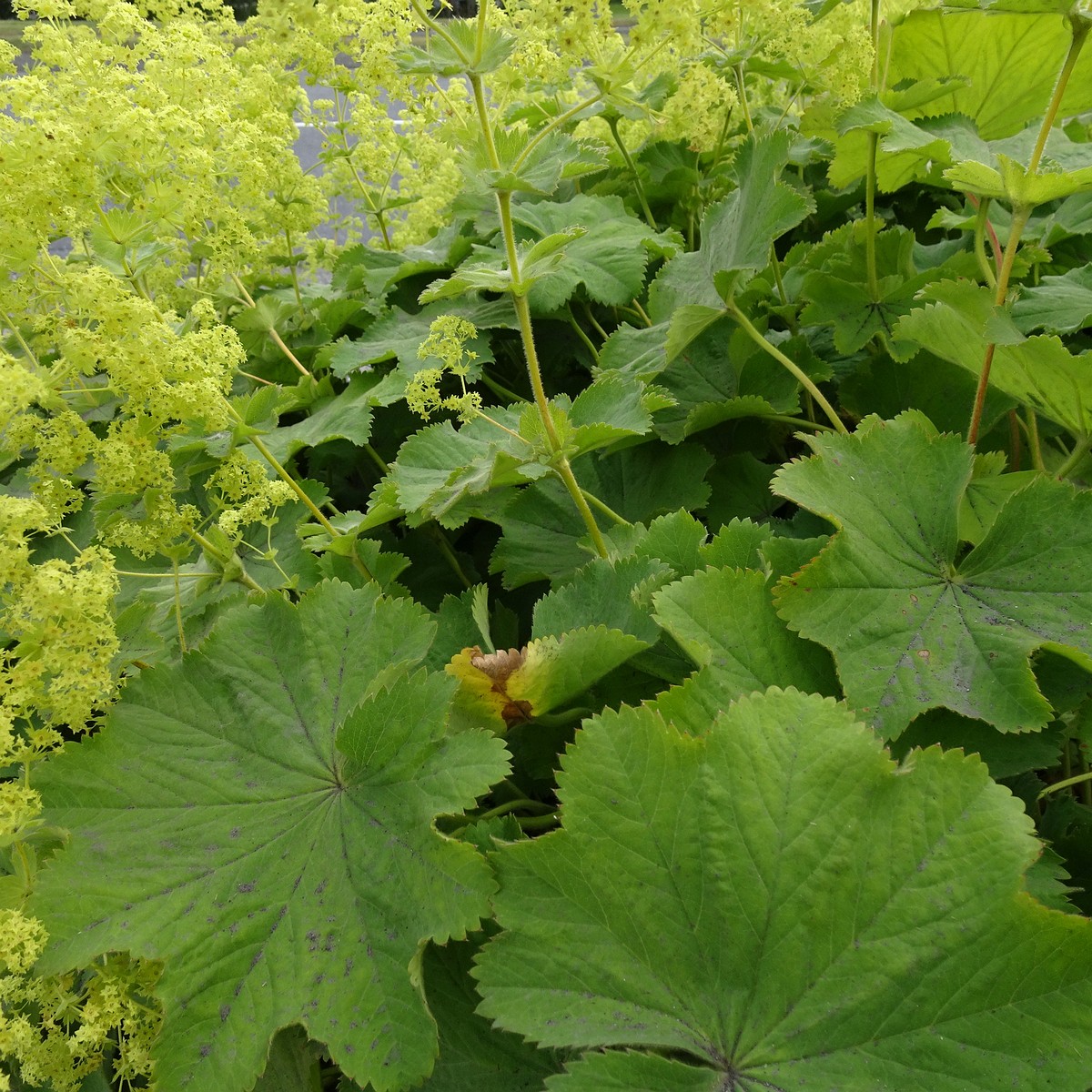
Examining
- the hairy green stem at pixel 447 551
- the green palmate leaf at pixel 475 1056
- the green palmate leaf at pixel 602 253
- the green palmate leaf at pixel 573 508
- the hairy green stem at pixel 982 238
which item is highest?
the hairy green stem at pixel 982 238

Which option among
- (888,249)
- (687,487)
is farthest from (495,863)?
(888,249)

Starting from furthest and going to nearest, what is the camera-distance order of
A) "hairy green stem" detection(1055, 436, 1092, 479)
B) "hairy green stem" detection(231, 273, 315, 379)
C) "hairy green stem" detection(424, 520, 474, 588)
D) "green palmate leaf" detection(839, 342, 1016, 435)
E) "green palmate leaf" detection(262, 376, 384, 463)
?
1. "hairy green stem" detection(231, 273, 315, 379)
2. "green palmate leaf" detection(262, 376, 384, 463)
3. "hairy green stem" detection(424, 520, 474, 588)
4. "green palmate leaf" detection(839, 342, 1016, 435)
5. "hairy green stem" detection(1055, 436, 1092, 479)

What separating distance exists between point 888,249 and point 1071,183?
1.57 ft

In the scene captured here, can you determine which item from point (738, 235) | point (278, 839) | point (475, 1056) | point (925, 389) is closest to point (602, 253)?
point (738, 235)

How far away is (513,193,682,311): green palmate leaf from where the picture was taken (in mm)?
1495

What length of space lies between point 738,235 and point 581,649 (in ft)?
2.43

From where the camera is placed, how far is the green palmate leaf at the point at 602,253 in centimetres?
150

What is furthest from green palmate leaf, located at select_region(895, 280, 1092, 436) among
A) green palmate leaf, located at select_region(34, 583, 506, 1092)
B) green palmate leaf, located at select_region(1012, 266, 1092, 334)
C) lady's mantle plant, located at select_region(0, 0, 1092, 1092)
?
green palmate leaf, located at select_region(34, 583, 506, 1092)

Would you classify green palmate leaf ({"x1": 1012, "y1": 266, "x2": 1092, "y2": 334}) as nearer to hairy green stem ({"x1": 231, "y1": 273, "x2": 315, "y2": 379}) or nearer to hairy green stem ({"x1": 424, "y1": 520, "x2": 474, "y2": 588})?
hairy green stem ({"x1": 424, "y1": 520, "x2": 474, "y2": 588})

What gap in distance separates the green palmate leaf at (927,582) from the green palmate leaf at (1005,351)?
0.38 feet

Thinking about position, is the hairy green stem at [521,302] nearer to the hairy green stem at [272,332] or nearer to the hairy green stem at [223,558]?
the hairy green stem at [223,558]

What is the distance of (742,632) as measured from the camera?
2.95 ft

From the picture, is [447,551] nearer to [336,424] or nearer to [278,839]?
[336,424]

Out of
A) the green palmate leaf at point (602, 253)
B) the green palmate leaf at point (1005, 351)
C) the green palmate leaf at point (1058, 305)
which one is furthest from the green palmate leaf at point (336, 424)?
the green palmate leaf at point (1058, 305)
